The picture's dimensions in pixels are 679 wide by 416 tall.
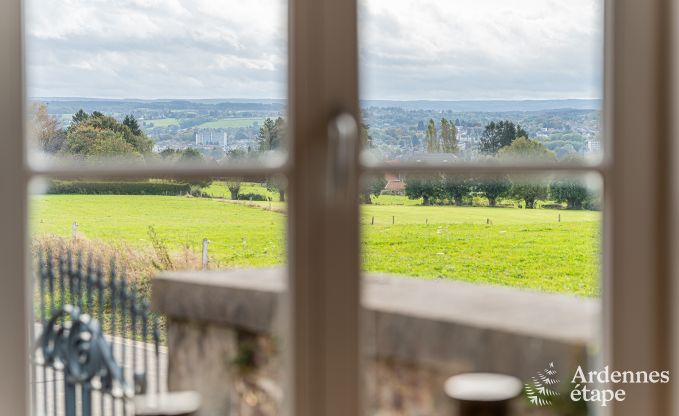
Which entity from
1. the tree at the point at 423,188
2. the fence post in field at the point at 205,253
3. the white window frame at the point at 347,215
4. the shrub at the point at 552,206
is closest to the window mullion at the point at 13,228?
the white window frame at the point at 347,215

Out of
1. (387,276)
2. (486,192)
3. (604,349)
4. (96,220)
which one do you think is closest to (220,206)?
(96,220)

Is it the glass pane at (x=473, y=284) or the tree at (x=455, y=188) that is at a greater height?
the tree at (x=455, y=188)

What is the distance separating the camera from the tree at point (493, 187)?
1.39 metres

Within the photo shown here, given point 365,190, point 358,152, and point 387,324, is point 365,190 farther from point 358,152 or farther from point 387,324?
point 387,324

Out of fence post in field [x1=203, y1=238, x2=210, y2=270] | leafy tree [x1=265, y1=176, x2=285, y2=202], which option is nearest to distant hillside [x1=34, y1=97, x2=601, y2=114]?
leafy tree [x1=265, y1=176, x2=285, y2=202]

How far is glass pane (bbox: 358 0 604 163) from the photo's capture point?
54.4 inches

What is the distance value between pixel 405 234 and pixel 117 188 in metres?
0.49

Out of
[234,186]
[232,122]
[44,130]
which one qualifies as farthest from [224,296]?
[44,130]

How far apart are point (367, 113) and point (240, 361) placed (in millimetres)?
470

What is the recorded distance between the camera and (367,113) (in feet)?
4.50

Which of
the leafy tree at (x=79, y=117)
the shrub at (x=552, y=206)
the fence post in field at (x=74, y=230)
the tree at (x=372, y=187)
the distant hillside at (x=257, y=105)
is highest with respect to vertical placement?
the distant hillside at (x=257, y=105)

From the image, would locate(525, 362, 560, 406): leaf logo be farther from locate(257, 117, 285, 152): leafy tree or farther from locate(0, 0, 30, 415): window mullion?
locate(0, 0, 30, 415): window mullion

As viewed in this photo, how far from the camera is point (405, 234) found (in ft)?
4.62

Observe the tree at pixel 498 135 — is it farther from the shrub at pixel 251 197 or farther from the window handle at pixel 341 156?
the shrub at pixel 251 197
